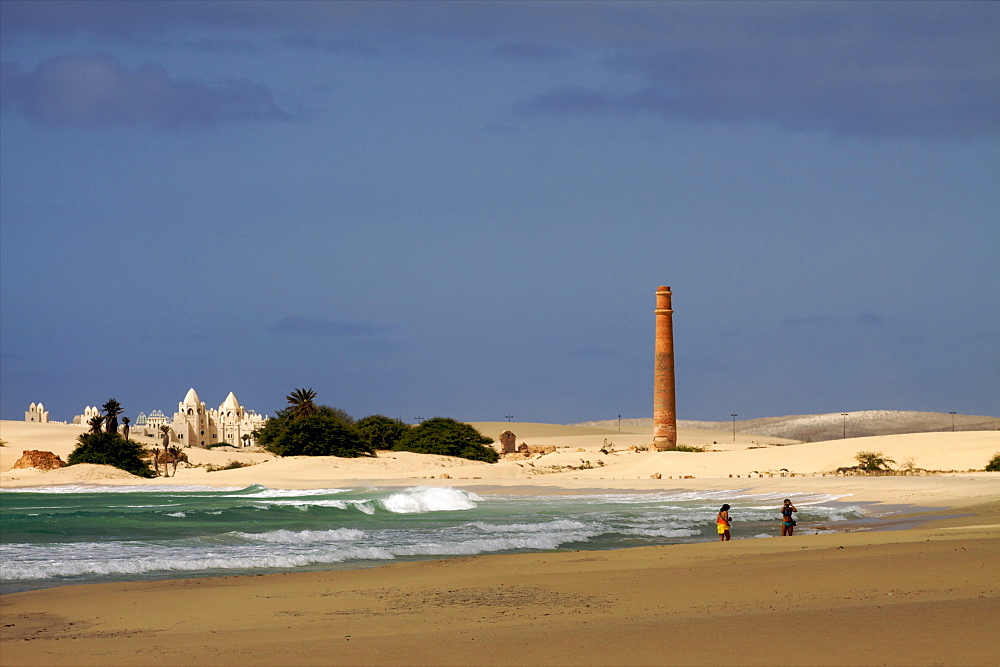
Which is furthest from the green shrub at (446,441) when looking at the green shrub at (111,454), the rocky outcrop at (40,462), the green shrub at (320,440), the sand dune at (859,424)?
the sand dune at (859,424)

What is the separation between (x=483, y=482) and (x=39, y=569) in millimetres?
38854

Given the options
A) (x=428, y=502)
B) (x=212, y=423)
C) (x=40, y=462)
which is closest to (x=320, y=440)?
(x=40, y=462)

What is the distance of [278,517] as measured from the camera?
35812mm

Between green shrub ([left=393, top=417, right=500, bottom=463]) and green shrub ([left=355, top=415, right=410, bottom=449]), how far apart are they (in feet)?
4.00

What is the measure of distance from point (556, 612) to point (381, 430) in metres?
71.1

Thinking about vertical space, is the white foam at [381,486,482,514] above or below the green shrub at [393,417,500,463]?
below

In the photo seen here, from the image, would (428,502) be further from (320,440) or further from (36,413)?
(36,413)

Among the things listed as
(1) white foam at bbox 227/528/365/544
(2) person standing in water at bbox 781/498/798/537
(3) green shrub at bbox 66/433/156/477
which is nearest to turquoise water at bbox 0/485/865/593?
(1) white foam at bbox 227/528/365/544

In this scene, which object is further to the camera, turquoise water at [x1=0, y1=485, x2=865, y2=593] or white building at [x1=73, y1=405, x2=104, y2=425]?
white building at [x1=73, y1=405, x2=104, y2=425]

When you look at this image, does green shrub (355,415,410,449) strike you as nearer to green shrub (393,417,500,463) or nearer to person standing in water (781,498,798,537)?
green shrub (393,417,500,463)

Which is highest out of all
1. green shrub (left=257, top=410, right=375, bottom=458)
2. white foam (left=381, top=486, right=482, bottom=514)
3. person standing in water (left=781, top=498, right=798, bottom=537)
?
green shrub (left=257, top=410, right=375, bottom=458)

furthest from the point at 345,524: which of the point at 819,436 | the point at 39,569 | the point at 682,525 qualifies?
the point at 819,436

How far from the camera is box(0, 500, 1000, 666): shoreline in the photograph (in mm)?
9516

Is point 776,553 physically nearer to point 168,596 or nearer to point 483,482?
point 168,596
